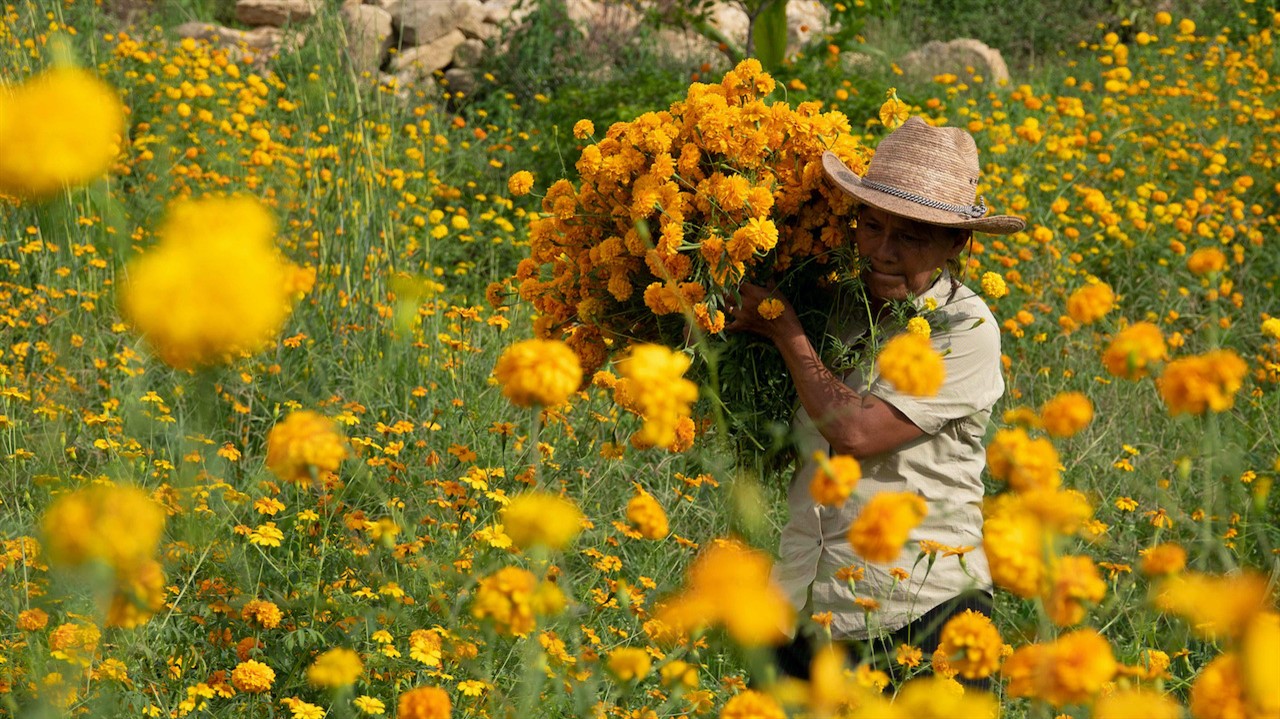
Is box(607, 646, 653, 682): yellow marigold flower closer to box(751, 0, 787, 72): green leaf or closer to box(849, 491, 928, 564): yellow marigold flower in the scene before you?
box(849, 491, 928, 564): yellow marigold flower

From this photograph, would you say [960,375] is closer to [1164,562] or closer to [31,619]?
[1164,562]

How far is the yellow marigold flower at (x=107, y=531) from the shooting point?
1.25m

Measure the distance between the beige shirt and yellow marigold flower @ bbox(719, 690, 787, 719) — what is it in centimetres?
115

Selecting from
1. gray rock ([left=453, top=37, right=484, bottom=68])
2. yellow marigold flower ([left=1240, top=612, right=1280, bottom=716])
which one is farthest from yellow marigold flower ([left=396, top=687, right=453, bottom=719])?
gray rock ([left=453, top=37, right=484, bottom=68])

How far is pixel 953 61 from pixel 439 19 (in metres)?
3.57

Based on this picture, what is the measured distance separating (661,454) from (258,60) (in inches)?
210

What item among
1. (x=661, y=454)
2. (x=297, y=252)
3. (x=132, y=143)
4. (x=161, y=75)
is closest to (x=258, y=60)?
(x=161, y=75)

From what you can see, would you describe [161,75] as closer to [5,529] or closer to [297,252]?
[297,252]

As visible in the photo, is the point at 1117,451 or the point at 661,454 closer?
the point at 661,454

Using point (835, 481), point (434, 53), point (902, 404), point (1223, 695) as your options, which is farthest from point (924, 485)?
point (434, 53)

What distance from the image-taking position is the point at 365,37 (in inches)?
235

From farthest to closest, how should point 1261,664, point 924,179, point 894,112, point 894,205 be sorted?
point 894,112 → point 924,179 → point 894,205 → point 1261,664

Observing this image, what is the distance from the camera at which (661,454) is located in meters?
3.97

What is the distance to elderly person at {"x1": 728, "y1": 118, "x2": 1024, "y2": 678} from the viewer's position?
2.33m
